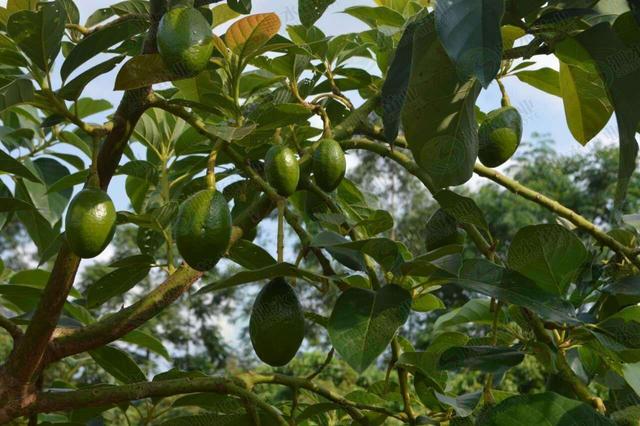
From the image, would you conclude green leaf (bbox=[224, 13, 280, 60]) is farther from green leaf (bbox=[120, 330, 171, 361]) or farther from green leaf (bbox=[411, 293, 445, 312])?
green leaf (bbox=[120, 330, 171, 361])

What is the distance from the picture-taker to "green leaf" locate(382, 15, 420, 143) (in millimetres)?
741

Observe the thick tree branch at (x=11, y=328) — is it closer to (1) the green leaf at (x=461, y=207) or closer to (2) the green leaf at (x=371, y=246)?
(2) the green leaf at (x=371, y=246)

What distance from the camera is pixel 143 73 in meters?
0.76

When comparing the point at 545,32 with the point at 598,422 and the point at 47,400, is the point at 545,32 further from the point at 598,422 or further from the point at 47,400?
the point at 47,400

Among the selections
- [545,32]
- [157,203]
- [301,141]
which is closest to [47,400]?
[157,203]

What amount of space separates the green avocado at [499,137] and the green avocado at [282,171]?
0.22 meters

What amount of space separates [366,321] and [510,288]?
13cm

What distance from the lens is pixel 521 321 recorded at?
3.31 ft

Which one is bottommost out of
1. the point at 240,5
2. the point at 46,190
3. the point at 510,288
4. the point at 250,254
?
the point at 510,288

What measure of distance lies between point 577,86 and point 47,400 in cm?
67

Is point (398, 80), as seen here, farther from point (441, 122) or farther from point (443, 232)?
point (443, 232)

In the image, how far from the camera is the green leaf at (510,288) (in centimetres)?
73

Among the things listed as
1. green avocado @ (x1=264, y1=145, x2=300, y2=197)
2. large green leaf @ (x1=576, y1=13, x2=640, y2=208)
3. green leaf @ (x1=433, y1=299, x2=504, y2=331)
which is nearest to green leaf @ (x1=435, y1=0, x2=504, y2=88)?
large green leaf @ (x1=576, y1=13, x2=640, y2=208)

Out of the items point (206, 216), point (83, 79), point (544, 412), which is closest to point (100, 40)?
point (83, 79)
